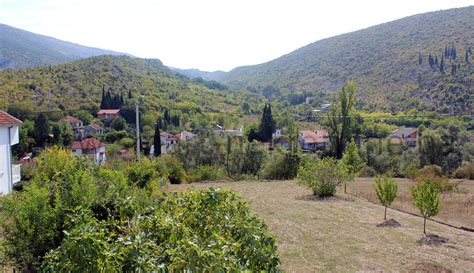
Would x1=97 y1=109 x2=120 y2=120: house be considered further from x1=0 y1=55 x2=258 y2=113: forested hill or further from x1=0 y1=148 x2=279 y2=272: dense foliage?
x1=0 y1=148 x2=279 y2=272: dense foliage

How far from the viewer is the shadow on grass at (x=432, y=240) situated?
927 cm

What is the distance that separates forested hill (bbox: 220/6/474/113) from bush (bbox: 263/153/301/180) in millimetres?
40395

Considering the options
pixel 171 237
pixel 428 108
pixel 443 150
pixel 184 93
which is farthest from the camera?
pixel 184 93

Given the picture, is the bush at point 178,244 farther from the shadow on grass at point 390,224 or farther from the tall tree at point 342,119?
the tall tree at point 342,119

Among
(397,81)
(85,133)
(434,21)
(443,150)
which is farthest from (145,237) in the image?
(434,21)

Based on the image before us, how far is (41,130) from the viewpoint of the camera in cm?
4509

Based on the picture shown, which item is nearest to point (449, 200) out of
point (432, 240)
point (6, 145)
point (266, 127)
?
point (432, 240)

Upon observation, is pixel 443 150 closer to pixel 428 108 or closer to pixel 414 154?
pixel 414 154

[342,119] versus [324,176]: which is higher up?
[342,119]

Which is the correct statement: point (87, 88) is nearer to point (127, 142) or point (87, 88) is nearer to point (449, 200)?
point (127, 142)

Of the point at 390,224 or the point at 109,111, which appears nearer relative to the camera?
the point at 390,224

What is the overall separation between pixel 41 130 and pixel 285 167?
33.7m

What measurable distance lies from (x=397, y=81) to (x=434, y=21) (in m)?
31.5

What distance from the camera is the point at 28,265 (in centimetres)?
586
